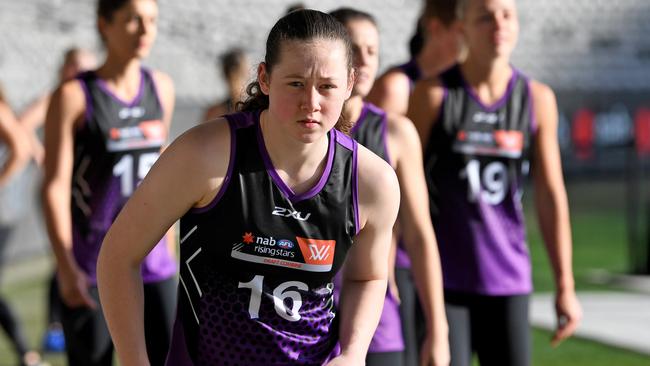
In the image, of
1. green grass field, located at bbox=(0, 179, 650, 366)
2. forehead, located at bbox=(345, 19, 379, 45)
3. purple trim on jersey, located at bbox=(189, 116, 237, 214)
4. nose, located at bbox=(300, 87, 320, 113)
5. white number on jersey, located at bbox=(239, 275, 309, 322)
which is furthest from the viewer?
green grass field, located at bbox=(0, 179, 650, 366)

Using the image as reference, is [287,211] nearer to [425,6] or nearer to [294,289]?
[294,289]

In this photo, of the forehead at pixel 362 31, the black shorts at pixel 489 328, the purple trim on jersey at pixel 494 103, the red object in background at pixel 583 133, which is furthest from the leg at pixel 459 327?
the red object in background at pixel 583 133

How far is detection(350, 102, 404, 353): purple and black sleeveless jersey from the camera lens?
378 cm

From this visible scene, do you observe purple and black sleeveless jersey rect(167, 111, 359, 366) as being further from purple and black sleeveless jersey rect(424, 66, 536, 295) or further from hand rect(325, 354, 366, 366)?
purple and black sleeveless jersey rect(424, 66, 536, 295)

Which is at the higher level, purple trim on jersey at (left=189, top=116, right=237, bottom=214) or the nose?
the nose

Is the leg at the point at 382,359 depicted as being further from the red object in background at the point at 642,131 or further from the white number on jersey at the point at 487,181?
the red object in background at the point at 642,131

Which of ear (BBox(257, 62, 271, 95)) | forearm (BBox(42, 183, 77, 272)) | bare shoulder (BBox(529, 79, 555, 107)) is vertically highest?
ear (BBox(257, 62, 271, 95))

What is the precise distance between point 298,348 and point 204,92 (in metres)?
19.7

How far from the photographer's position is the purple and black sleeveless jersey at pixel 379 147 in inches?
149

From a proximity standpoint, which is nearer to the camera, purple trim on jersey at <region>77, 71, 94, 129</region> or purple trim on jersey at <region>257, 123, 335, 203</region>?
purple trim on jersey at <region>257, 123, 335, 203</region>

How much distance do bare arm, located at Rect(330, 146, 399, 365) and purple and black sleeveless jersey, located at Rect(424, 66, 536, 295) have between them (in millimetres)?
1489

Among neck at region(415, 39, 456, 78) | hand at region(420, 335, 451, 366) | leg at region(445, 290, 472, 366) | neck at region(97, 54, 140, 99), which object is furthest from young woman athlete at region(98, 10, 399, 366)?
neck at region(415, 39, 456, 78)

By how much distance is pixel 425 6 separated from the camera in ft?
17.3

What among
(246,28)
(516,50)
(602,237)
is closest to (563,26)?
(516,50)
